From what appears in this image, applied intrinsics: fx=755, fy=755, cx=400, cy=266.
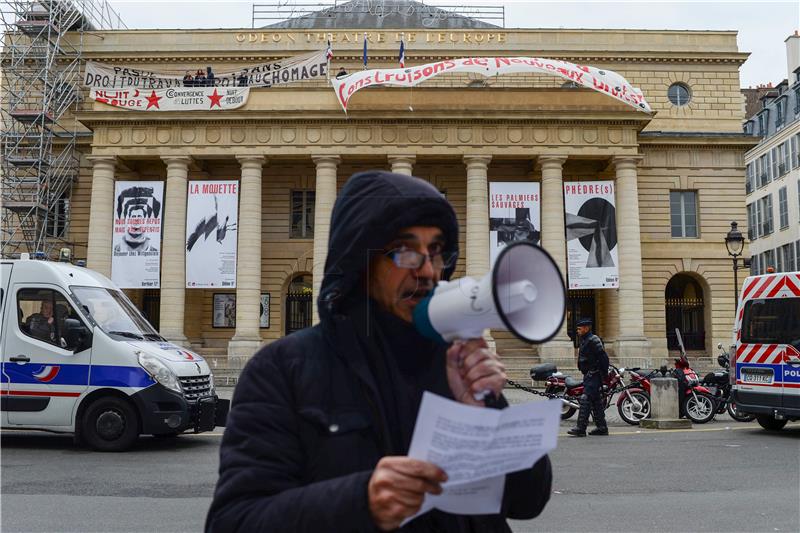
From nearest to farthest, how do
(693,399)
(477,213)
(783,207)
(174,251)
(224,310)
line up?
(693,399) < (174,251) < (477,213) < (224,310) < (783,207)

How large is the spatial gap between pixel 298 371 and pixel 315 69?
30.3 meters

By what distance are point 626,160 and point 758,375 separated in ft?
65.2

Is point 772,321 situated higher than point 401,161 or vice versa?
point 401,161

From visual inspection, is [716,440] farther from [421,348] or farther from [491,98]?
[491,98]

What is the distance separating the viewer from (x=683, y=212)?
114ft

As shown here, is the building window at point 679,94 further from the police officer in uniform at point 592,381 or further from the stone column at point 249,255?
the police officer in uniform at point 592,381

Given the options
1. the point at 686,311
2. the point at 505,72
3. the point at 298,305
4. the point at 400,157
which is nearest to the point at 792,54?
the point at 686,311

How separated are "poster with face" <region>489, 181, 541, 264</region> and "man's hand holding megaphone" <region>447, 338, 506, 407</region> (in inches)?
1107

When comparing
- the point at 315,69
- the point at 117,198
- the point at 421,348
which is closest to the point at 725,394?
the point at 421,348

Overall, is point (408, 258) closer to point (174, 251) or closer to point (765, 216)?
point (174, 251)

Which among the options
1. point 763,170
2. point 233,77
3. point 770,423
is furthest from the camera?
point 763,170

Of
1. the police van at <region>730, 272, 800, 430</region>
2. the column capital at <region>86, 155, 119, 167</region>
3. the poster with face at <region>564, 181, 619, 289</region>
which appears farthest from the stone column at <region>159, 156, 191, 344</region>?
the police van at <region>730, 272, 800, 430</region>

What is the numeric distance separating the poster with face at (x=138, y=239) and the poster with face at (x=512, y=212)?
13.3 metres

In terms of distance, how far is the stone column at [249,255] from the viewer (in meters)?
30.8
